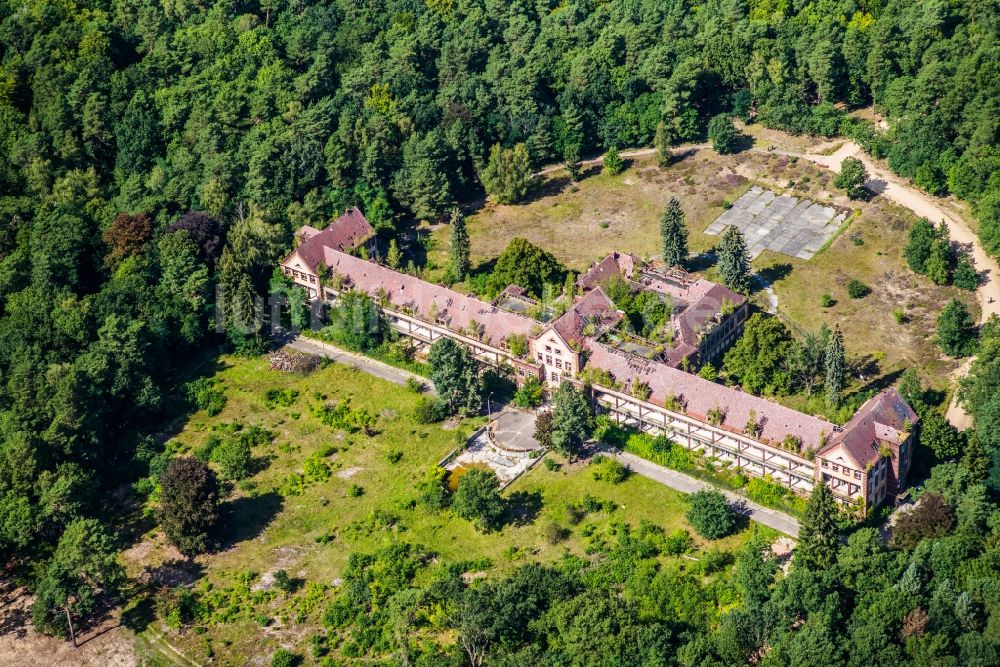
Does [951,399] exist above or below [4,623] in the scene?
above

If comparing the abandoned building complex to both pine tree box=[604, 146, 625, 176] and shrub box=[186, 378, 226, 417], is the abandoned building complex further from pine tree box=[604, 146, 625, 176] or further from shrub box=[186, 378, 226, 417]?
pine tree box=[604, 146, 625, 176]

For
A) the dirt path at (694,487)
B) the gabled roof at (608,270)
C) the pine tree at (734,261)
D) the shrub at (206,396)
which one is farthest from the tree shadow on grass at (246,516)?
the pine tree at (734,261)

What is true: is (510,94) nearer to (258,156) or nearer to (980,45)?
(258,156)

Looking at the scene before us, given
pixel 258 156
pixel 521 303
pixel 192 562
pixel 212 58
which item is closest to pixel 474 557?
pixel 192 562

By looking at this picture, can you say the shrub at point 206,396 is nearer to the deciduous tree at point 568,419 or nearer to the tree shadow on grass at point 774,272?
the deciduous tree at point 568,419

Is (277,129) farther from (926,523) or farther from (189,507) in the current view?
(926,523)

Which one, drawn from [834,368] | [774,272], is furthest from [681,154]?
[834,368]

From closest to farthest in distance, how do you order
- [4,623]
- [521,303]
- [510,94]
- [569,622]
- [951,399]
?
1. [569,622]
2. [4,623]
3. [951,399]
4. [521,303]
5. [510,94]
